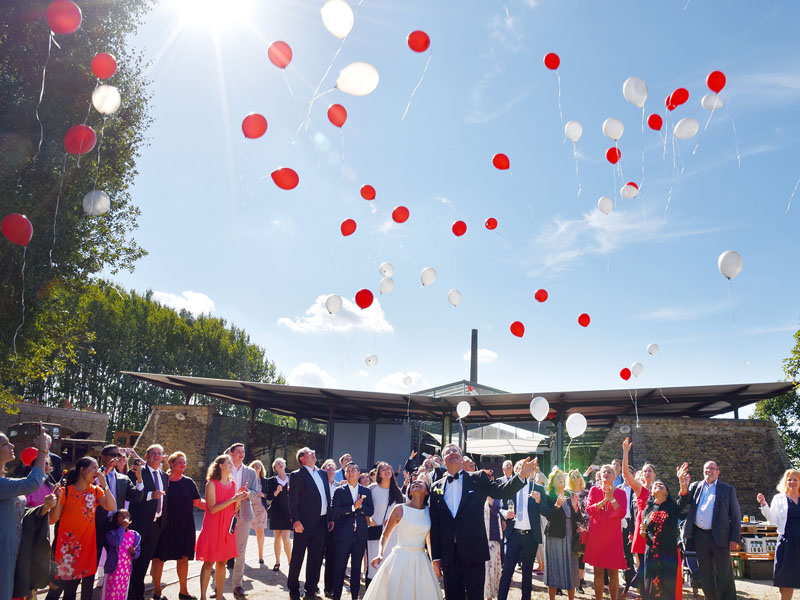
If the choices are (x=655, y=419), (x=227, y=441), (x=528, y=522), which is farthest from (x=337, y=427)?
(x=528, y=522)

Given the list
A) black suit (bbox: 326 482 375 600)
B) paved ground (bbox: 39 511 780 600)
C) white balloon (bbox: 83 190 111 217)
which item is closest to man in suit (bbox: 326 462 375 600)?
black suit (bbox: 326 482 375 600)

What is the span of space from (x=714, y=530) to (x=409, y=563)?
11.6 ft

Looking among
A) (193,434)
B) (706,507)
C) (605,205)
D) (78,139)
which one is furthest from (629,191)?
(193,434)

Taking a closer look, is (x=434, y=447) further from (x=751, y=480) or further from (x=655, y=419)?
(x=751, y=480)

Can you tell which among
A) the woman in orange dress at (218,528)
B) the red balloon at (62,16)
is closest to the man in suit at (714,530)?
the woman in orange dress at (218,528)

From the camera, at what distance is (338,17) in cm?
554

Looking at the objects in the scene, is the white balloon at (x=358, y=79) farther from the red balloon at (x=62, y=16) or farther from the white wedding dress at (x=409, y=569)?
the white wedding dress at (x=409, y=569)

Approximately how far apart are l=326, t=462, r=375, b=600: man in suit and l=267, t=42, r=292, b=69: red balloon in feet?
15.6

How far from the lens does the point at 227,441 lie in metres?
18.2

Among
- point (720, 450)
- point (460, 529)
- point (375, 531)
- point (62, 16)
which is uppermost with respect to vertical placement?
point (62, 16)

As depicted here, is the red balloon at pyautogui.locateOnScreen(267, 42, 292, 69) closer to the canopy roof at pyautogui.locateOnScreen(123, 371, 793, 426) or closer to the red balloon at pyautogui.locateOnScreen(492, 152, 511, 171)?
the red balloon at pyautogui.locateOnScreen(492, 152, 511, 171)

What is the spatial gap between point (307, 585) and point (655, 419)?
40.4 feet

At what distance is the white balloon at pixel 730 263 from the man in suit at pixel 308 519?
19.8 ft

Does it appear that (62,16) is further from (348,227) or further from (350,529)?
(350,529)
